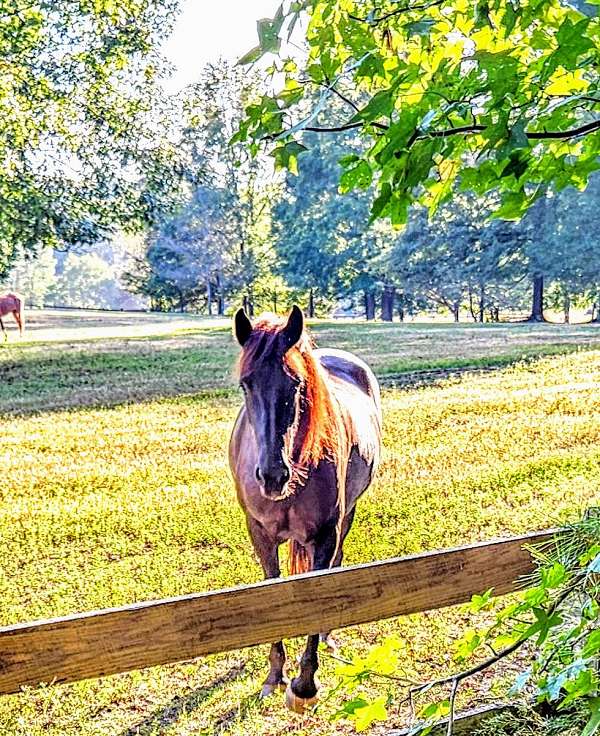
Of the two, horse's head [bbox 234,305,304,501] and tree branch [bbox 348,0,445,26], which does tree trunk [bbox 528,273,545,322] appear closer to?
horse's head [bbox 234,305,304,501]

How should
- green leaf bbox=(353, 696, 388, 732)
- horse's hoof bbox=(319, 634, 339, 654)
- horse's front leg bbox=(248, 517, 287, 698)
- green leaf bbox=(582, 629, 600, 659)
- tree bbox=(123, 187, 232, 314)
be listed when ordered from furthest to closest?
tree bbox=(123, 187, 232, 314), horse's hoof bbox=(319, 634, 339, 654), horse's front leg bbox=(248, 517, 287, 698), green leaf bbox=(353, 696, 388, 732), green leaf bbox=(582, 629, 600, 659)

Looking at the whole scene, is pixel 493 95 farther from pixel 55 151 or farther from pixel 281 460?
pixel 55 151

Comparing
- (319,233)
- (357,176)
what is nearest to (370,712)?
(357,176)

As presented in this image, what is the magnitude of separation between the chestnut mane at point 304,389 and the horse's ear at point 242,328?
0.9 inches

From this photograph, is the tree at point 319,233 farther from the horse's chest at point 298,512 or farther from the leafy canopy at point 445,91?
the leafy canopy at point 445,91

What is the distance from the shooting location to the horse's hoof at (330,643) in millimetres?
3445

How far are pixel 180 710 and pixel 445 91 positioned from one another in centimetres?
268

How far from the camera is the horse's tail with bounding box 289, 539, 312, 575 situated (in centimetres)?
324

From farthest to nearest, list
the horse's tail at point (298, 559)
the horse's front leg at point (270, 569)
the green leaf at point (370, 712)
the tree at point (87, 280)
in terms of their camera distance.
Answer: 1. the tree at point (87, 280)
2. the horse's tail at point (298, 559)
3. the horse's front leg at point (270, 569)
4. the green leaf at point (370, 712)

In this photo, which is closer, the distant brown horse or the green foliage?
the green foliage

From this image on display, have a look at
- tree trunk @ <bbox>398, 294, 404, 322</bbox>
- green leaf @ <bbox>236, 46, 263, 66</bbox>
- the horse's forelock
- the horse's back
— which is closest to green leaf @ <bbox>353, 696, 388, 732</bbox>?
green leaf @ <bbox>236, 46, 263, 66</bbox>

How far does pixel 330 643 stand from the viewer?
3488 millimetres

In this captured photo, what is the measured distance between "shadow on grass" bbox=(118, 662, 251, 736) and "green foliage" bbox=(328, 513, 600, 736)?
194 centimetres

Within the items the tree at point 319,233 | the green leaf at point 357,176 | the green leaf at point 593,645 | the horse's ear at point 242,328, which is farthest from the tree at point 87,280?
the green leaf at point 593,645
